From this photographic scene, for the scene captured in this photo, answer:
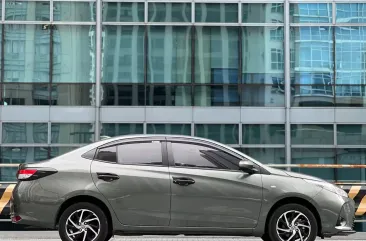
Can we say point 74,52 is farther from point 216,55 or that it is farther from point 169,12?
point 216,55

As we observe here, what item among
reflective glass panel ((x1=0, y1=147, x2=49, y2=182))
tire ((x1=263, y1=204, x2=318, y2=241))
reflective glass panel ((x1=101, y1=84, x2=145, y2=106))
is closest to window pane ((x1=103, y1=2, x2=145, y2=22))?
reflective glass panel ((x1=101, y1=84, x2=145, y2=106))

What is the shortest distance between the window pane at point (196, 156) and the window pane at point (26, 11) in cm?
1393

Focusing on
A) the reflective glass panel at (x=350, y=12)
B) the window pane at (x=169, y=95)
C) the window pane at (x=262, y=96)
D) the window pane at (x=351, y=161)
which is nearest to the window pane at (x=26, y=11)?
the window pane at (x=169, y=95)

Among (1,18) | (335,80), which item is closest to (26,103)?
(1,18)

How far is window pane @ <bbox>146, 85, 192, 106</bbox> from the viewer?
810 inches

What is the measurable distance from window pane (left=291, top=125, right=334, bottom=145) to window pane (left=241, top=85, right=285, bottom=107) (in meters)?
1.02

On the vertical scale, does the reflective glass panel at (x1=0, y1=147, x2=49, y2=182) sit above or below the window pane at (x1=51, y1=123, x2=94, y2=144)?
below

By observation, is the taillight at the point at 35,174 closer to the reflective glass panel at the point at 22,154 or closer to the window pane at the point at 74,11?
the reflective glass panel at the point at 22,154

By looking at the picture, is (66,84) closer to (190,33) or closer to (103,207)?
(190,33)

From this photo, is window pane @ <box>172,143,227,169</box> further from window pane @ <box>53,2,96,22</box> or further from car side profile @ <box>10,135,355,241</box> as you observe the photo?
window pane @ <box>53,2,96,22</box>

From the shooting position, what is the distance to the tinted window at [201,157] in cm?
815

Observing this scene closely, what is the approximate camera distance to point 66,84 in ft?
67.7

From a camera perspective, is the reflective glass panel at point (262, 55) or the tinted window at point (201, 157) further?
the reflective glass panel at point (262, 55)

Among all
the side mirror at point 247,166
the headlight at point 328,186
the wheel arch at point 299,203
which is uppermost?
the side mirror at point 247,166
